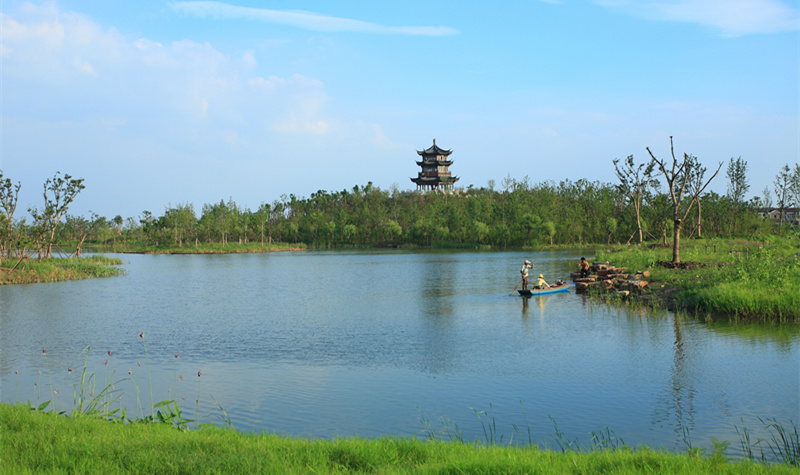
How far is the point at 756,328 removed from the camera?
13367 mm

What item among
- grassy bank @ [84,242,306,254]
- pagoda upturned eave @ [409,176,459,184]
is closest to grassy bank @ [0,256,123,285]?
grassy bank @ [84,242,306,254]

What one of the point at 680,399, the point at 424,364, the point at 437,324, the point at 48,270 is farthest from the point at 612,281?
the point at 48,270

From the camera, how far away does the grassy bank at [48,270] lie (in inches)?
1123

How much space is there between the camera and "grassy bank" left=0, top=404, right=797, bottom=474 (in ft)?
16.8

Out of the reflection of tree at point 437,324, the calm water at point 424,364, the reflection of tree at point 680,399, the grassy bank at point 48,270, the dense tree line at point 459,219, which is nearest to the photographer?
the reflection of tree at point 680,399

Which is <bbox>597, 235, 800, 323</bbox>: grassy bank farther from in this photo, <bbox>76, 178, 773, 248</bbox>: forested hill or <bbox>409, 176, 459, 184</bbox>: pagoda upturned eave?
<bbox>409, 176, 459, 184</bbox>: pagoda upturned eave

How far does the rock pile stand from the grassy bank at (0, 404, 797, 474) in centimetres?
1424

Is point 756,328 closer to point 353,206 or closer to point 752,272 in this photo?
point 752,272

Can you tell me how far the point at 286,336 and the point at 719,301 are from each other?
35.4 feet

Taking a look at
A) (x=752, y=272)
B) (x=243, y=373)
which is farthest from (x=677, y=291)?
(x=243, y=373)

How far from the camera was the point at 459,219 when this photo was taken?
240 feet

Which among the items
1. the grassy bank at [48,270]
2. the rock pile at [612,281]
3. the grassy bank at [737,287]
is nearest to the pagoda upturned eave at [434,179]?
the grassy bank at [48,270]

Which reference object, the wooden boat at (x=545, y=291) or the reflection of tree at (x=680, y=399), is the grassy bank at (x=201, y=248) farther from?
the reflection of tree at (x=680, y=399)

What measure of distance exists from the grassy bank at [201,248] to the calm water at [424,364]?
47.1 meters
